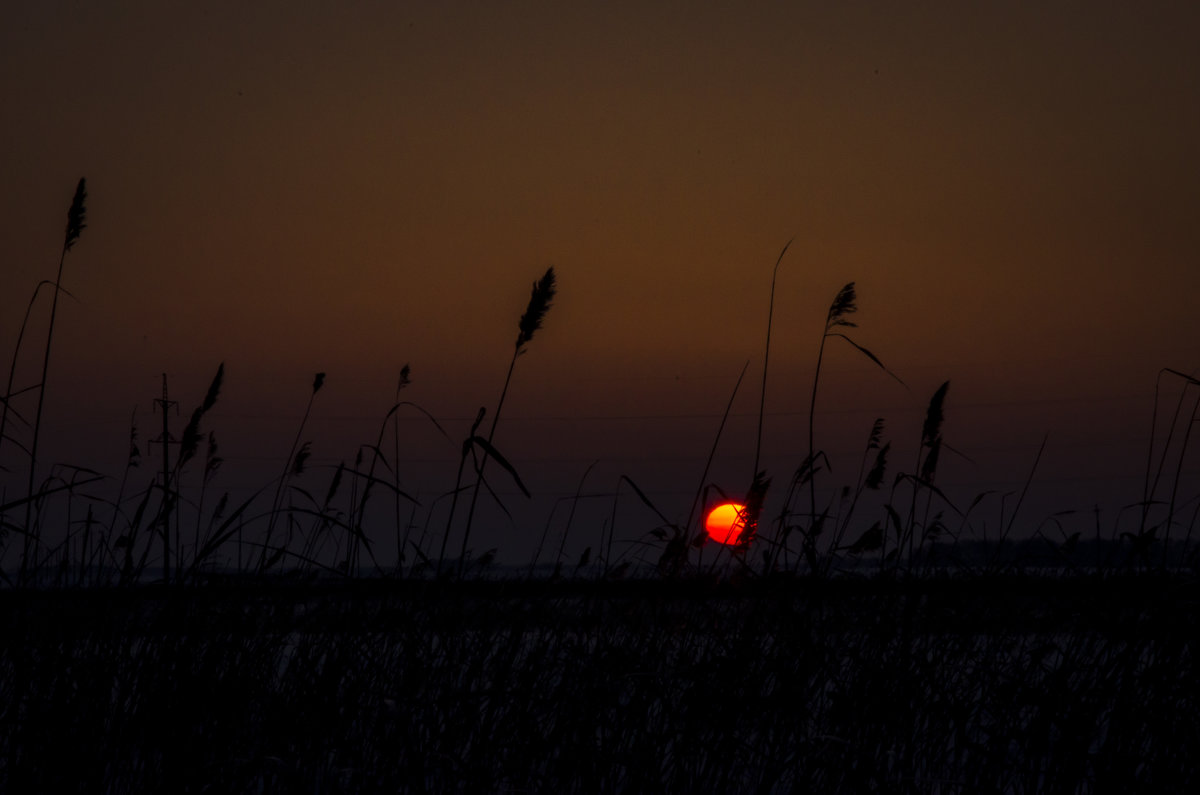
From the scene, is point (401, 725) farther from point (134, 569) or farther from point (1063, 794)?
point (1063, 794)

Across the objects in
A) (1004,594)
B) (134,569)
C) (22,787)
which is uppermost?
(1004,594)

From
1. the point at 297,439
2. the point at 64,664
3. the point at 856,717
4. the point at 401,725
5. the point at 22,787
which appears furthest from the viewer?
the point at 297,439

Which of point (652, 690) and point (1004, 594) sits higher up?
point (1004, 594)

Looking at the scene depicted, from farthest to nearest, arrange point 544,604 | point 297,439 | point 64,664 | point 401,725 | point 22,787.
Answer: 1. point 297,439
2. point 544,604
3. point 64,664
4. point 22,787
5. point 401,725

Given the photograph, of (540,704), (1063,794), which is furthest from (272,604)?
(1063,794)

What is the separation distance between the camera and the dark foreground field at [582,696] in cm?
274

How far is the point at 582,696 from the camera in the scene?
3.10 meters

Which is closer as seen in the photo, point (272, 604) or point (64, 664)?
point (64, 664)

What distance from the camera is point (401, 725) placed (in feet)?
7.90

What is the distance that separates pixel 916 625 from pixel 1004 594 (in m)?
0.33

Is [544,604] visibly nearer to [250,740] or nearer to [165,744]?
[250,740]

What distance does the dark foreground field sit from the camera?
2.74 meters

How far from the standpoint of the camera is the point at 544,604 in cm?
378

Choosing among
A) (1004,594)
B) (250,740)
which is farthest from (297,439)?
(1004,594)
